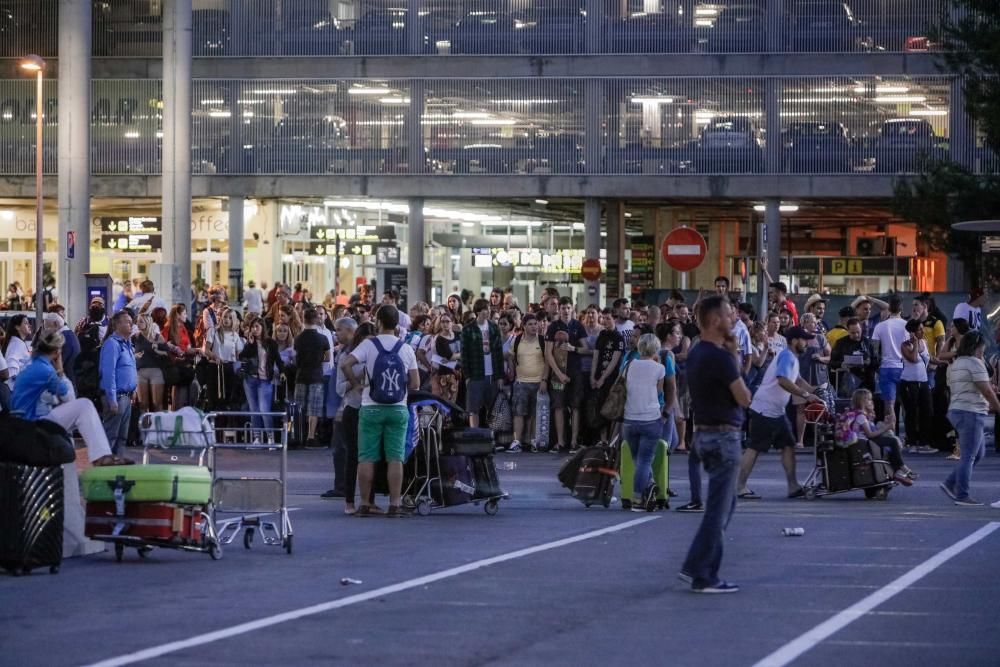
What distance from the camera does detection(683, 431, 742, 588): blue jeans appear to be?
12.3 meters

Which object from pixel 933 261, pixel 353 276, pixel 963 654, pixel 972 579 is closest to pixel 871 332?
pixel 972 579

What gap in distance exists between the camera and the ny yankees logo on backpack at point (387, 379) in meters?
17.3

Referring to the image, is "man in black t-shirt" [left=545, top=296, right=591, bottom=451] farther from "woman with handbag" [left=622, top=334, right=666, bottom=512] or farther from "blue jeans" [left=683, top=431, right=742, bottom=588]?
"blue jeans" [left=683, top=431, right=742, bottom=588]

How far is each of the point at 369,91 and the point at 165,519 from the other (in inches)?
1388

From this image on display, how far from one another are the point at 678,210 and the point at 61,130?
1951 cm

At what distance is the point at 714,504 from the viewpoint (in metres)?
12.3

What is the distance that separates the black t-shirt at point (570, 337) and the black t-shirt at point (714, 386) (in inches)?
570

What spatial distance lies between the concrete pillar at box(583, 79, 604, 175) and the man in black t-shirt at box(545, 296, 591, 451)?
67.7 feet

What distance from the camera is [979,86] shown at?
3981 centimetres

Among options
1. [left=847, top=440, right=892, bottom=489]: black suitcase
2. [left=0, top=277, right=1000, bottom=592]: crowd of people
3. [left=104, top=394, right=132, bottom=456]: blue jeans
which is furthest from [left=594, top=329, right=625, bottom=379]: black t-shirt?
[left=104, top=394, right=132, bottom=456]: blue jeans

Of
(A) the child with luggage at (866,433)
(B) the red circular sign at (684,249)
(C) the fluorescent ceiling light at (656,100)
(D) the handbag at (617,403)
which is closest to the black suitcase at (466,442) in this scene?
(D) the handbag at (617,403)

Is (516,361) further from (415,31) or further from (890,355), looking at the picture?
(415,31)

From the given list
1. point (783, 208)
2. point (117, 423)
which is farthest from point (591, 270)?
point (117, 423)

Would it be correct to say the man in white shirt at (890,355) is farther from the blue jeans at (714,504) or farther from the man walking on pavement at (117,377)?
the blue jeans at (714,504)
